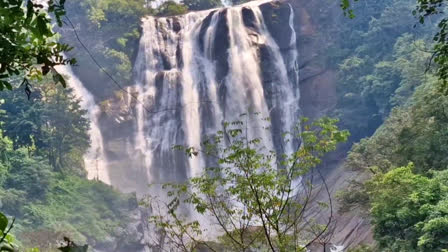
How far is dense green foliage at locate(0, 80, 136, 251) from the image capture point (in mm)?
17672

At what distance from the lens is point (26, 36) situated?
8.65 ft

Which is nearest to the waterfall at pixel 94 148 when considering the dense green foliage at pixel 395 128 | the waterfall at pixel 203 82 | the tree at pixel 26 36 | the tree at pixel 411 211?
the waterfall at pixel 203 82

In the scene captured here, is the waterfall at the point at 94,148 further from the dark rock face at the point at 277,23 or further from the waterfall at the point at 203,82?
the dark rock face at the point at 277,23

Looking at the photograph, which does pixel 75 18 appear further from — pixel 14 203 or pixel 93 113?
pixel 14 203

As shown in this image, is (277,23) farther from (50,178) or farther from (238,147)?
(238,147)

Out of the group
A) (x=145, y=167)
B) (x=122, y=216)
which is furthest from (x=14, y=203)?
(x=145, y=167)

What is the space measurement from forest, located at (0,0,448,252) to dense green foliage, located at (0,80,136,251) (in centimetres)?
6

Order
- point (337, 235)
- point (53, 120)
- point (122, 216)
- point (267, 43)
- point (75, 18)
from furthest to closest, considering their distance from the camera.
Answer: point (75, 18)
point (267, 43)
point (53, 120)
point (122, 216)
point (337, 235)

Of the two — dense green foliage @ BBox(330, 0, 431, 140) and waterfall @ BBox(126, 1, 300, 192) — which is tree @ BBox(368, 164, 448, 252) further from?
waterfall @ BBox(126, 1, 300, 192)

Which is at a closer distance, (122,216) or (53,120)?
(122,216)

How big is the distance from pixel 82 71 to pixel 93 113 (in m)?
2.55

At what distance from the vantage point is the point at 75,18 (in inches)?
1145

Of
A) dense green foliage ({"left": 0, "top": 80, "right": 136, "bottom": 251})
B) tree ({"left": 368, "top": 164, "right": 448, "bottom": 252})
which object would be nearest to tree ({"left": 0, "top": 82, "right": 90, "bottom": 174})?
dense green foliage ({"left": 0, "top": 80, "right": 136, "bottom": 251})

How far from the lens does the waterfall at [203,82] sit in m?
25.0
